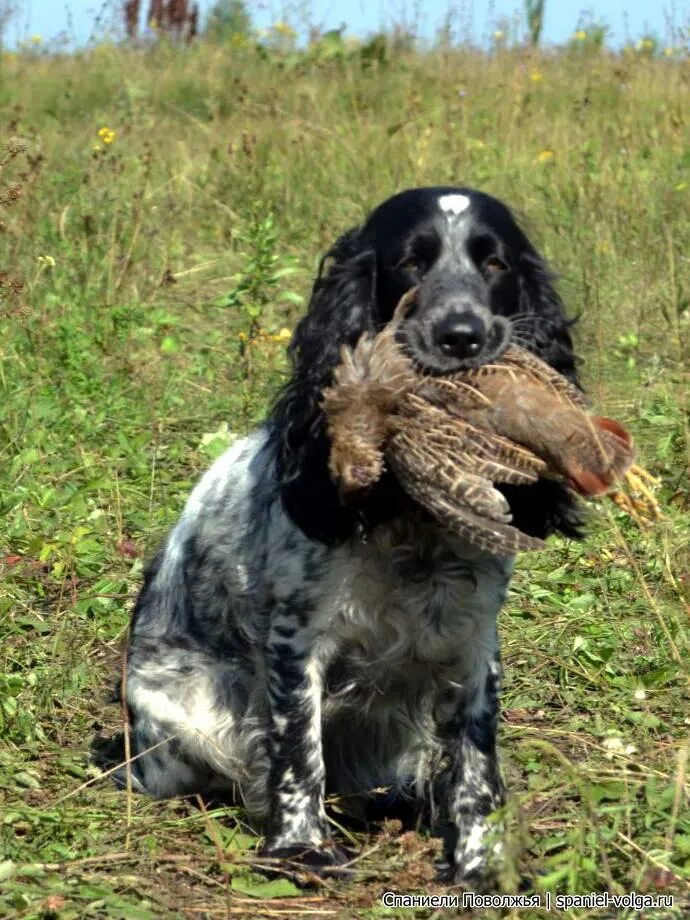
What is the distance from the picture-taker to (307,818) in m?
3.56

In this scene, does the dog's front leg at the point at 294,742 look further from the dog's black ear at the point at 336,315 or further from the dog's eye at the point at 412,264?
the dog's eye at the point at 412,264

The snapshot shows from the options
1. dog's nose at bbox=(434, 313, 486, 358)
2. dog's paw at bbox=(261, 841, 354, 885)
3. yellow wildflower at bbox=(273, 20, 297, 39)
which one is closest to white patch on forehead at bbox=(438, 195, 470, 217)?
dog's nose at bbox=(434, 313, 486, 358)

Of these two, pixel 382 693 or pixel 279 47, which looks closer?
pixel 382 693

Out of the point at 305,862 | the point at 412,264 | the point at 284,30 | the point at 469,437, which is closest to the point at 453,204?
the point at 412,264

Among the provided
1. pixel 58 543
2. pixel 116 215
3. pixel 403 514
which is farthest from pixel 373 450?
pixel 116 215

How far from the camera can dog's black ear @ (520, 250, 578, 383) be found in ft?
12.1

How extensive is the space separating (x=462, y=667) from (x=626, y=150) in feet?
20.5

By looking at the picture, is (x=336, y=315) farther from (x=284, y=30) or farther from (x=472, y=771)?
(x=284, y=30)

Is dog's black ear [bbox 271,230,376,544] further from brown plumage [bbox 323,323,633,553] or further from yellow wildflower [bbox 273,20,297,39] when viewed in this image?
yellow wildflower [bbox 273,20,297,39]

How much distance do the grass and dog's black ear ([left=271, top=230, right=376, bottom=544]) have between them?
72 centimetres

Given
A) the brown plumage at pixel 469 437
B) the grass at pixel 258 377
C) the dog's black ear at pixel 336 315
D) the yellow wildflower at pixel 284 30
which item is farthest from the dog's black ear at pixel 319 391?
the yellow wildflower at pixel 284 30

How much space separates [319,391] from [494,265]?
22.4 inches

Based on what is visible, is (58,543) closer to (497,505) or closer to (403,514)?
(403,514)

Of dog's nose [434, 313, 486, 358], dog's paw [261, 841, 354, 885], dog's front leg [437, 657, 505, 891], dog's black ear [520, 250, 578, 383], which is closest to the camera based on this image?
dog's nose [434, 313, 486, 358]
